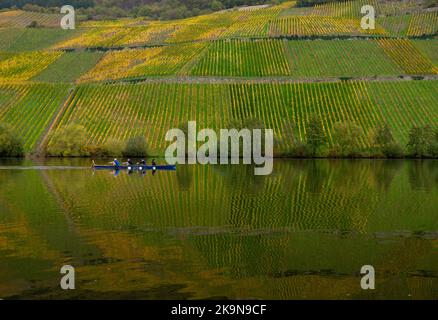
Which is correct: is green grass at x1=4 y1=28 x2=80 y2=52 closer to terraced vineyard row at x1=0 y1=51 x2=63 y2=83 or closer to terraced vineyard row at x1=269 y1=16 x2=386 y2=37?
terraced vineyard row at x1=0 y1=51 x2=63 y2=83

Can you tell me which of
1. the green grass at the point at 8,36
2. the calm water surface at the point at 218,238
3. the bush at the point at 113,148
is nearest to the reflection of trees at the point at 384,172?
the calm water surface at the point at 218,238

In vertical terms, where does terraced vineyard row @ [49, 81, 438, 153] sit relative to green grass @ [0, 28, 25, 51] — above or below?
below

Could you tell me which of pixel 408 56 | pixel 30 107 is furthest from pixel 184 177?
pixel 408 56

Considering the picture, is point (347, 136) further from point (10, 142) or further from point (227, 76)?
point (10, 142)

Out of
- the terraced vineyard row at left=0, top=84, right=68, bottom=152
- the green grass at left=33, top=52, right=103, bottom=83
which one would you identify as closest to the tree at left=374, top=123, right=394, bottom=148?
the terraced vineyard row at left=0, top=84, right=68, bottom=152

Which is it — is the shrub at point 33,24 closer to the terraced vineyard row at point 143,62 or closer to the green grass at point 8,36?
the green grass at point 8,36
